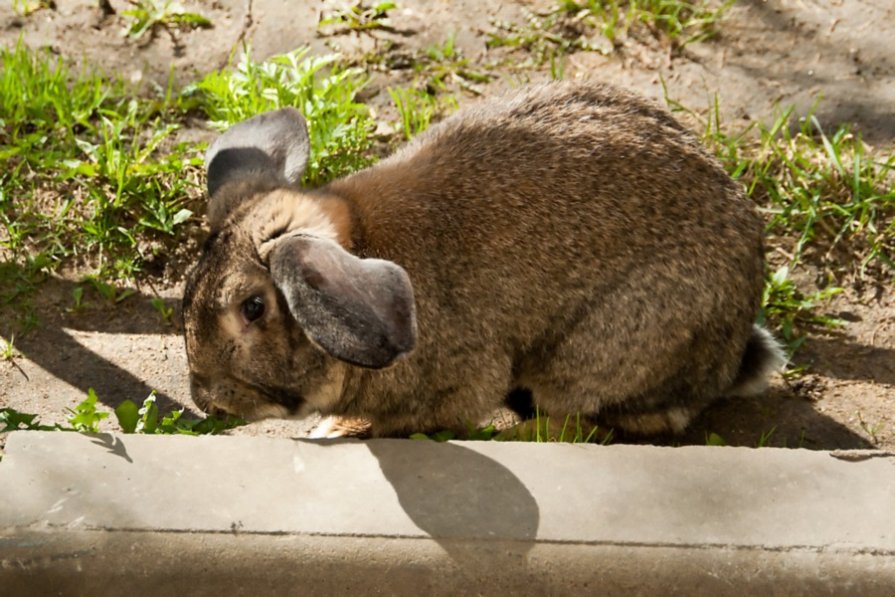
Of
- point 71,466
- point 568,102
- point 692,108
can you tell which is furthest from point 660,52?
point 71,466

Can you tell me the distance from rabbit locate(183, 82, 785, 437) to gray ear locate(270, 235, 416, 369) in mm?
372

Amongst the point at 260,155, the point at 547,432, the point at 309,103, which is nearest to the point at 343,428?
the point at 547,432

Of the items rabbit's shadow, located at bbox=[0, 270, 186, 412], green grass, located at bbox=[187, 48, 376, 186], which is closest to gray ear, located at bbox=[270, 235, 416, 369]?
rabbit's shadow, located at bbox=[0, 270, 186, 412]

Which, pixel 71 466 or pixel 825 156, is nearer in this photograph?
pixel 71 466

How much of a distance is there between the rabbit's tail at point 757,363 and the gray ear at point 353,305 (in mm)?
1699

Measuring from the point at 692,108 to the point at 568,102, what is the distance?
62.5 inches

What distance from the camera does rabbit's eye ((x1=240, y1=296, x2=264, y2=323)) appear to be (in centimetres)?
384

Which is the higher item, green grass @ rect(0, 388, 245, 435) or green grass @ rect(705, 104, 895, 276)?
green grass @ rect(705, 104, 895, 276)

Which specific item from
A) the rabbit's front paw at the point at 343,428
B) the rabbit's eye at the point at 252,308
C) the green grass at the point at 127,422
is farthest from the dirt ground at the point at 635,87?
the rabbit's eye at the point at 252,308

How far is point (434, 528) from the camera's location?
340 centimetres

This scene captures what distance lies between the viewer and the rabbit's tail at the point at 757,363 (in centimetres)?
453

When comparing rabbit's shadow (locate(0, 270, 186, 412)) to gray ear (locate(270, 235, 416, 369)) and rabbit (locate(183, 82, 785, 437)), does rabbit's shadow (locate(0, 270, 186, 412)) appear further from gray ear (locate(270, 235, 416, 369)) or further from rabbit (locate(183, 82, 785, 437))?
gray ear (locate(270, 235, 416, 369))

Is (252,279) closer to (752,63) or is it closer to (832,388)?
(832,388)

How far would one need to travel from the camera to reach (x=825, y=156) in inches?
211
